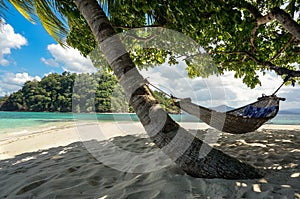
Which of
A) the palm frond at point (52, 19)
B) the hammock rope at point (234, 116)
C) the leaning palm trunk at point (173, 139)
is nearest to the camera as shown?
the leaning palm trunk at point (173, 139)

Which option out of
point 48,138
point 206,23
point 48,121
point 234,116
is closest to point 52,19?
point 206,23

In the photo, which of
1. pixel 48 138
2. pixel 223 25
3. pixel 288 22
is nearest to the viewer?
pixel 288 22

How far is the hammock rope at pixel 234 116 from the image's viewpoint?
7.28 ft

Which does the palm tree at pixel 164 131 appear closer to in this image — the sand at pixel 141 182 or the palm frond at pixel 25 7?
the sand at pixel 141 182

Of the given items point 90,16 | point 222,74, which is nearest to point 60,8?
point 90,16

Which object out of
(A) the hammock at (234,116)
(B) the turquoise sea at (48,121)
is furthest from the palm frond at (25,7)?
(B) the turquoise sea at (48,121)

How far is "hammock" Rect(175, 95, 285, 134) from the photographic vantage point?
222cm

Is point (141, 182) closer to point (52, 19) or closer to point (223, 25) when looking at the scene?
point (223, 25)

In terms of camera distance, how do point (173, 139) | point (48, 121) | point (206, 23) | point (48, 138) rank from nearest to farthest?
point (173, 139), point (206, 23), point (48, 138), point (48, 121)

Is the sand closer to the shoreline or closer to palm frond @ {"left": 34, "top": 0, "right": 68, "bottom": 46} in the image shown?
the shoreline

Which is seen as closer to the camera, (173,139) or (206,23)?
(173,139)

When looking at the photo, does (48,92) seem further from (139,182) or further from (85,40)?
(139,182)

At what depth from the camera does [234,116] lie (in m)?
2.18

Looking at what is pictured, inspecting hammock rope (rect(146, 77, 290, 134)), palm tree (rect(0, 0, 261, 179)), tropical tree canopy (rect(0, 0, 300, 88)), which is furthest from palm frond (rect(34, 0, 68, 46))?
hammock rope (rect(146, 77, 290, 134))
